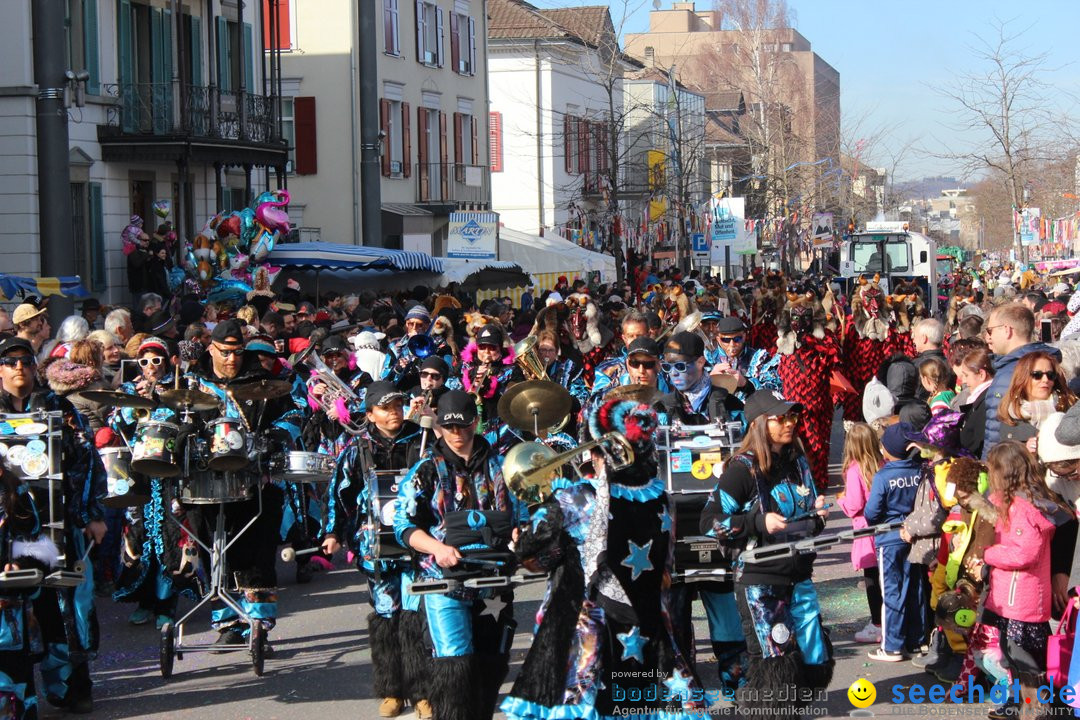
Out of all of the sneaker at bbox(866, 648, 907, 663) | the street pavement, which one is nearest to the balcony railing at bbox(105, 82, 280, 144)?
the street pavement

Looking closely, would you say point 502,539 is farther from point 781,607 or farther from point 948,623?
point 948,623

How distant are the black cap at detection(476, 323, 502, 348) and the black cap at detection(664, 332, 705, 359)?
1.40 m

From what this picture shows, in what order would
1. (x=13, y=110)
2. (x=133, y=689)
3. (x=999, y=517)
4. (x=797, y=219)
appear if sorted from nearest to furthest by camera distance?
(x=999, y=517) < (x=133, y=689) < (x=13, y=110) < (x=797, y=219)

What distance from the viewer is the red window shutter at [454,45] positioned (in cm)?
3762

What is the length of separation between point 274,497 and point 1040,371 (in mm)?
3953

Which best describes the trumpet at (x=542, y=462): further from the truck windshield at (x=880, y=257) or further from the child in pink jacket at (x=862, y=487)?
the truck windshield at (x=880, y=257)

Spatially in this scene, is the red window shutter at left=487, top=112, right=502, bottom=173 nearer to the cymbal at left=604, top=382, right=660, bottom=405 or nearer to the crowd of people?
the crowd of people

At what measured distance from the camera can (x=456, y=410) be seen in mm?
6289

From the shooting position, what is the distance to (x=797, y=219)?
2322 inches

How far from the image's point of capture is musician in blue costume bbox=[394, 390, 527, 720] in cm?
612

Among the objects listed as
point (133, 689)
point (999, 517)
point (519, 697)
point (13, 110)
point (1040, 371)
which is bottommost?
point (133, 689)

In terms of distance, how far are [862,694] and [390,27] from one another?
92.7ft

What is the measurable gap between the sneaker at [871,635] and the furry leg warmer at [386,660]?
2.66m

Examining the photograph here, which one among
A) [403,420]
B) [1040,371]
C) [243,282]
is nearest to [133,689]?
[403,420]
